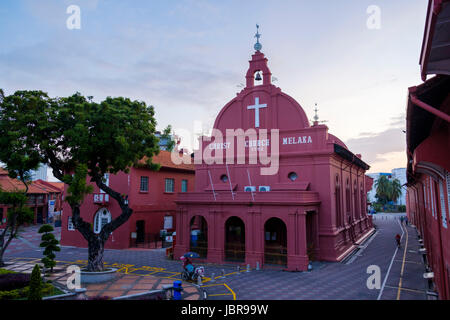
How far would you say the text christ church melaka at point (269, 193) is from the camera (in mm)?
22656

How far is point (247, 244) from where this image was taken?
23062 millimetres

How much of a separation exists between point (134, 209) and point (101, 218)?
380 cm

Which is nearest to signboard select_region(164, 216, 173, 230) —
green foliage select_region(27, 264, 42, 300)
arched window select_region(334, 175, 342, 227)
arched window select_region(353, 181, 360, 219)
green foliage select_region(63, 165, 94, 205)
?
green foliage select_region(63, 165, 94, 205)

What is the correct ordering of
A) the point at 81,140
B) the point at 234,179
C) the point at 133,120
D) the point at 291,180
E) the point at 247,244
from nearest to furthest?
the point at 81,140 < the point at 133,120 < the point at 247,244 < the point at 291,180 < the point at 234,179

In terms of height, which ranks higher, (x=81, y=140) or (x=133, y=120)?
(x=133, y=120)

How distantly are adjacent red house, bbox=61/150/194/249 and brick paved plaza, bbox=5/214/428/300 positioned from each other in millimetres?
2372

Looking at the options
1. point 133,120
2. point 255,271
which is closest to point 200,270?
point 255,271

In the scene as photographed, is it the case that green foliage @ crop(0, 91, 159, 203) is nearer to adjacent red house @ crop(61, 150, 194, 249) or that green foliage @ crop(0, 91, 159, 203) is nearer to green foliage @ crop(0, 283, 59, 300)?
green foliage @ crop(0, 283, 59, 300)

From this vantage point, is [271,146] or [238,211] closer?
[238,211]

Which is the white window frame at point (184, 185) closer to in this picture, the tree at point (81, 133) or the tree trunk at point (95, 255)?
the tree at point (81, 133)

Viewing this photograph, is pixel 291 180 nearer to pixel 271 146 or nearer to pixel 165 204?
pixel 271 146

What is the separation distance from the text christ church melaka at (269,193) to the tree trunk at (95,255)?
23.1ft

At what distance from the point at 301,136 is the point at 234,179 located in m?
6.92

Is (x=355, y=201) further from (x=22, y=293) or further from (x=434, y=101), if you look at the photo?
(x=22, y=293)
